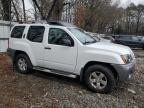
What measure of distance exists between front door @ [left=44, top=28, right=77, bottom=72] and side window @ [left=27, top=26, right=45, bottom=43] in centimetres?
35

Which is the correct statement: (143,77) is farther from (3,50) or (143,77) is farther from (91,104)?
(3,50)

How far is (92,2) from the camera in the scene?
3962 centimetres

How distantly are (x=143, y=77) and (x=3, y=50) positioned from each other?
8.51 m

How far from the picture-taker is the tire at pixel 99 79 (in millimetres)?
6340

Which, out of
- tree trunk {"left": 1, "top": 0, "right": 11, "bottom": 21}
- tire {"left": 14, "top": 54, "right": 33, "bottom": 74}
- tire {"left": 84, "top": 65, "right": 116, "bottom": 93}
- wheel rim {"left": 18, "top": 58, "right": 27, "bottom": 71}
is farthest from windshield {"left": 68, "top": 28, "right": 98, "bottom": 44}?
tree trunk {"left": 1, "top": 0, "right": 11, "bottom": 21}

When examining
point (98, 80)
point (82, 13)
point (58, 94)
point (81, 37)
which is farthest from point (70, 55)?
point (82, 13)

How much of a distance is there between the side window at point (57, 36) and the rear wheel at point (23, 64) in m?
1.26

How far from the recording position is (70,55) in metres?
6.95

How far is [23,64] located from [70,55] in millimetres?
2257

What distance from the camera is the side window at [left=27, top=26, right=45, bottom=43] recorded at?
7797 mm

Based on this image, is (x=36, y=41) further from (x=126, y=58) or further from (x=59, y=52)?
(x=126, y=58)

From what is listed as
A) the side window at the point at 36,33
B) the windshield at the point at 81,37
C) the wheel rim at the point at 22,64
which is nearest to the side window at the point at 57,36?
the windshield at the point at 81,37

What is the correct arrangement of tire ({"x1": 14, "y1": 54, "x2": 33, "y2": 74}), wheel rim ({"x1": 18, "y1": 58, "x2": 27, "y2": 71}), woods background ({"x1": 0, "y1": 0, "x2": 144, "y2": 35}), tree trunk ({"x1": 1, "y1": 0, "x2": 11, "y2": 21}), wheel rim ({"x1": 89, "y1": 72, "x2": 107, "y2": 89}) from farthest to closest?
woods background ({"x1": 0, "y1": 0, "x2": 144, "y2": 35})
tree trunk ({"x1": 1, "y1": 0, "x2": 11, "y2": 21})
wheel rim ({"x1": 18, "y1": 58, "x2": 27, "y2": 71})
tire ({"x1": 14, "y1": 54, "x2": 33, "y2": 74})
wheel rim ({"x1": 89, "y1": 72, "x2": 107, "y2": 89})

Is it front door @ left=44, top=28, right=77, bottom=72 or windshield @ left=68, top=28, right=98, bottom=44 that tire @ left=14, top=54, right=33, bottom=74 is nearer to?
front door @ left=44, top=28, right=77, bottom=72
